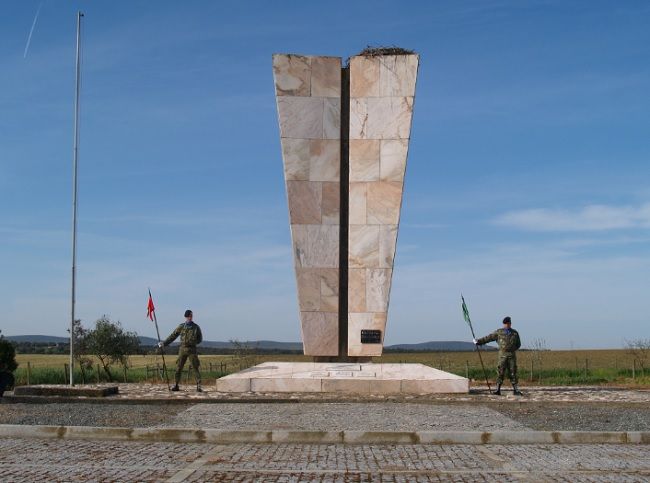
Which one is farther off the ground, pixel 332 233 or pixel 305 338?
pixel 332 233

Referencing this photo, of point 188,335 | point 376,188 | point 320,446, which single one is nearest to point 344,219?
point 376,188

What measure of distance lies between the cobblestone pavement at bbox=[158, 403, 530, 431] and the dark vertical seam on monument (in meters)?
5.53

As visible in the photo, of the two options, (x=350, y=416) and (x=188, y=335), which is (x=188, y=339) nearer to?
(x=188, y=335)

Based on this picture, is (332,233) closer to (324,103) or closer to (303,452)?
(324,103)

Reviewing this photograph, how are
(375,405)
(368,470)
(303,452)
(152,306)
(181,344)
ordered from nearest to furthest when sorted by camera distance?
(368,470) → (303,452) → (375,405) → (181,344) → (152,306)

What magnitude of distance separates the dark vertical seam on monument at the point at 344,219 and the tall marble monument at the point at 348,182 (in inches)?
3.1

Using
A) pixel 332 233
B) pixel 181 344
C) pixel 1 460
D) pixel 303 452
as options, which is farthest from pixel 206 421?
pixel 332 233

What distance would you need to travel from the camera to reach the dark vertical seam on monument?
21.8 meters

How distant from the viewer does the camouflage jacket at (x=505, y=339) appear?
1856 cm

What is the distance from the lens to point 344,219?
71.6 feet

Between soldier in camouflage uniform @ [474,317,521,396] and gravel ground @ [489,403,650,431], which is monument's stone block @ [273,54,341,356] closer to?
soldier in camouflage uniform @ [474,317,521,396]

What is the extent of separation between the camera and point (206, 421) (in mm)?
13148

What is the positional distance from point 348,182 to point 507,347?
601cm

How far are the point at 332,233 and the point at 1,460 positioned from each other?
12.8 meters
